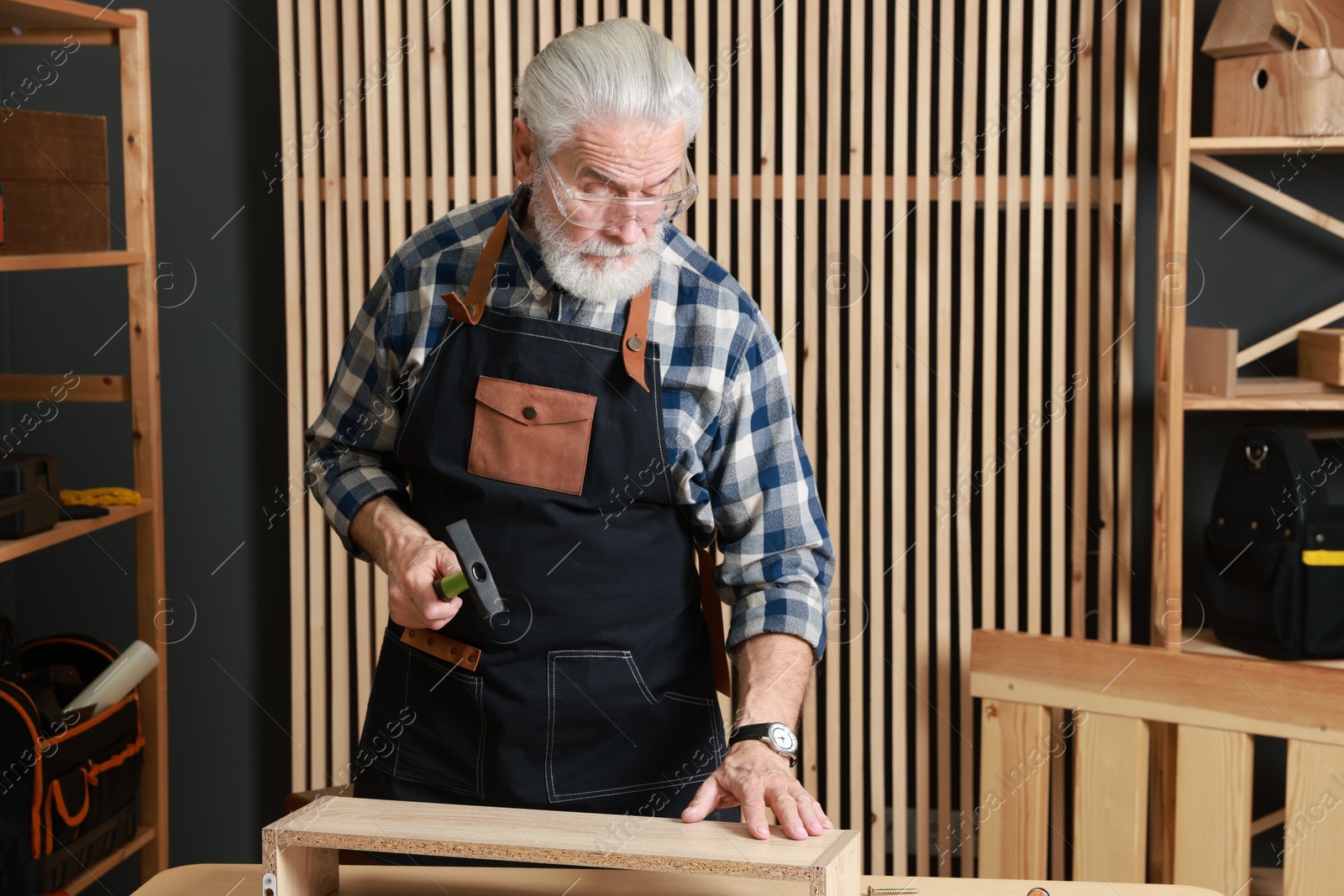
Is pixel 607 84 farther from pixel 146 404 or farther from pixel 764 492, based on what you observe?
pixel 146 404

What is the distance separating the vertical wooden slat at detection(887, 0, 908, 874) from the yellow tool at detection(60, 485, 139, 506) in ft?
5.74

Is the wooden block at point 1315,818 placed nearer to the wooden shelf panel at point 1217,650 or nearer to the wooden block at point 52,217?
the wooden shelf panel at point 1217,650

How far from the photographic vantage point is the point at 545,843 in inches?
54.3

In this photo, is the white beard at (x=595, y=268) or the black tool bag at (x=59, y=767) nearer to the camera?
the white beard at (x=595, y=268)

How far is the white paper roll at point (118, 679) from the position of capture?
2.85m

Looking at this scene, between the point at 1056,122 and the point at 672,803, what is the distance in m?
2.09

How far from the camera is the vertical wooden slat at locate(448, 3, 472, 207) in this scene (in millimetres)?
3225

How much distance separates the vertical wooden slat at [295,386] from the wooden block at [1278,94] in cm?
234

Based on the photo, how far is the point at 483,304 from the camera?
187 centimetres

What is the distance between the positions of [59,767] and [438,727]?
1280 mm

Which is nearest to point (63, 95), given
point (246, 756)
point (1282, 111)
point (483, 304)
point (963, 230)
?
point (246, 756)

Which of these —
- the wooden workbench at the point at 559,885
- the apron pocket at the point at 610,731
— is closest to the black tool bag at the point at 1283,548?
the wooden workbench at the point at 559,885

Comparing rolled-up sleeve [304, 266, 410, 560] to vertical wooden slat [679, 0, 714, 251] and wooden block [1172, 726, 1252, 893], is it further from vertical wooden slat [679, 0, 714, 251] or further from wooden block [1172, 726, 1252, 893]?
wooden block [1172, 726, 1252, 893]

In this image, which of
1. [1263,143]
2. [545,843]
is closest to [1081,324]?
[1263,143]
